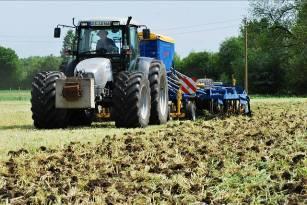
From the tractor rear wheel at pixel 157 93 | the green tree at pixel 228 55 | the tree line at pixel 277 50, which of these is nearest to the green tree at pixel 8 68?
the green tree at pixel 228 55

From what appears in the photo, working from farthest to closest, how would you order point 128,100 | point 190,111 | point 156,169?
1. point 190,111
2. point 128,100
3. point 156,169

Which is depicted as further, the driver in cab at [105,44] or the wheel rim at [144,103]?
the driver in cab at [105,44]

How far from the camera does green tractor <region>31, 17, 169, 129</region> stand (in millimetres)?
14078

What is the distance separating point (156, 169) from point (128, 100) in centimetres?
680

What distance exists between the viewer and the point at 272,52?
66.6m

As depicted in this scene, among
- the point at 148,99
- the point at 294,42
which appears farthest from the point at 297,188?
the point at 294,42

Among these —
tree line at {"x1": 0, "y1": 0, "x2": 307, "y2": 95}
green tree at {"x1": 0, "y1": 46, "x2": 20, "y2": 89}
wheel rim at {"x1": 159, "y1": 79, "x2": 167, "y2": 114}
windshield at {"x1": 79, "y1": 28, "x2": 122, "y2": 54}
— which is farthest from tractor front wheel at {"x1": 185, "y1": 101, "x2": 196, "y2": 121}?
green tree at {"x1": 0, "y1": 46, "x2": 20, "y2": 89}

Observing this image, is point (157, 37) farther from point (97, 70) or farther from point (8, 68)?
point (8, 68)

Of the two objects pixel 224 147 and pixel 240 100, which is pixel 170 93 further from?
pixel 224 147

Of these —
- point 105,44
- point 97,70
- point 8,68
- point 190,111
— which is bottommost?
point 190,111

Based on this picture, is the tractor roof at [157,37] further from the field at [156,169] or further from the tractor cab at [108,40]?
the field at [156,169]

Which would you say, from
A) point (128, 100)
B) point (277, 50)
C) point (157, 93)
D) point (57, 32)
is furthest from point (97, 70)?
point (277, 50)

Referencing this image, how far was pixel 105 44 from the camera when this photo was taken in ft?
51.2

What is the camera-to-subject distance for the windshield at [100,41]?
50.9ft
